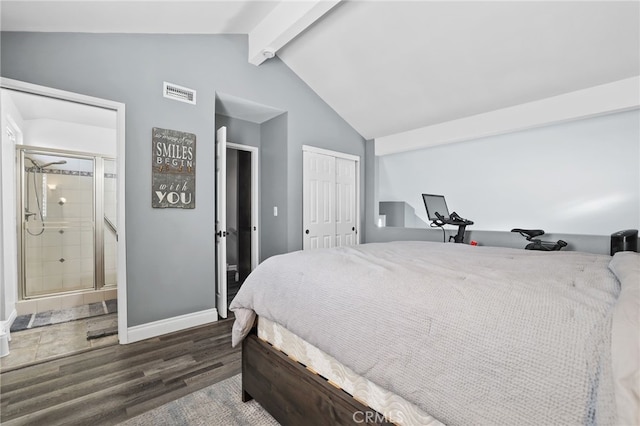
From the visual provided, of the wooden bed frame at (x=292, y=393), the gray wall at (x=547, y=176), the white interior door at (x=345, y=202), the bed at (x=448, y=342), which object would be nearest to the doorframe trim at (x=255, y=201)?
the white interior door at (x=345, y=202)

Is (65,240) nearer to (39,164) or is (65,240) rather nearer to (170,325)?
(39,164)

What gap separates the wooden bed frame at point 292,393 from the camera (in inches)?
42.3

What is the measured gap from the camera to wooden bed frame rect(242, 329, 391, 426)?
42.3 inches

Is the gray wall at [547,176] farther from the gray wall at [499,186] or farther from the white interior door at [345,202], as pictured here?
the white interior door at [345,202]

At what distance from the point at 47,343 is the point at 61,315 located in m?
0.90

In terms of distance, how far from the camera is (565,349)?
66 centimetres

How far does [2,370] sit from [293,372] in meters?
2.35

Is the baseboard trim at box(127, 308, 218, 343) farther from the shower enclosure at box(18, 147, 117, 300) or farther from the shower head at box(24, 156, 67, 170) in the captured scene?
→ the shower head at box(24, 156, 67, 170)

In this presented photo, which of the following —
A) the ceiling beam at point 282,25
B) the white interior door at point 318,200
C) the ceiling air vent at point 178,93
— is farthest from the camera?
the white interior door at point 318,200

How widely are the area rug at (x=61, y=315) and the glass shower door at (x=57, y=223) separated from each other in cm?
37

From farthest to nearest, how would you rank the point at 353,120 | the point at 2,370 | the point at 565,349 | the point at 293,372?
1. the point at 353,120
2. the point at 2,370
3. the point at 293,372
4. the point at 565,349

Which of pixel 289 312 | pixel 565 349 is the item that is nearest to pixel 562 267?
pixel 565 349

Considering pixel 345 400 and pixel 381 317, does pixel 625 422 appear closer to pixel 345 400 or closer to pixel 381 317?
pixel 381 317

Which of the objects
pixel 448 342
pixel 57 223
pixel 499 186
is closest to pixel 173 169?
pixel 57 223
